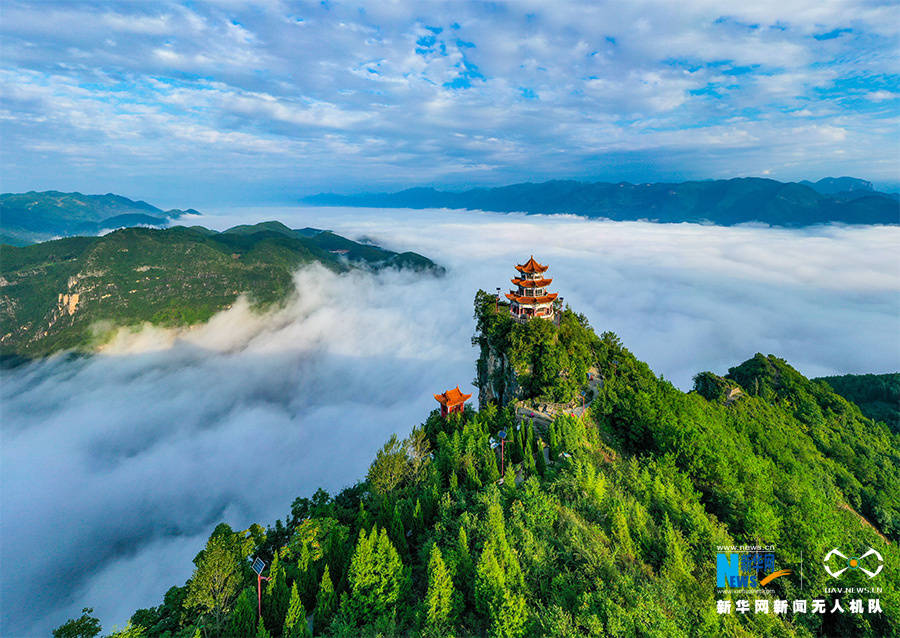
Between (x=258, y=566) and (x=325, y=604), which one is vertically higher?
(x=258, y=566)

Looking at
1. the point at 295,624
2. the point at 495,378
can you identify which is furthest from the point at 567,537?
the point at 495,378

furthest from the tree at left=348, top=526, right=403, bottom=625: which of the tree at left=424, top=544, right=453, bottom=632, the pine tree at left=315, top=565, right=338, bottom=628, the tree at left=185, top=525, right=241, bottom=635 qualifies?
the tree at left=185, top=525, right=241, bottom=635

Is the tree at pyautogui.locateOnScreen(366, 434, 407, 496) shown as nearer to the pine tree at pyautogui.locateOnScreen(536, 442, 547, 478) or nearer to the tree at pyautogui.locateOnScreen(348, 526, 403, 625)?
the tree at pyautogui.locateOnScreen(348, 526, 403, 625)

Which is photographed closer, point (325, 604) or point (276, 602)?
point (325, 604)

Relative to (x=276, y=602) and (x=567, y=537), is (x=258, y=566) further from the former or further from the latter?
(x=567, y=537)

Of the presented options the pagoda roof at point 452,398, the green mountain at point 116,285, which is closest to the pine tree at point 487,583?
the pagoda roof at point 452,398

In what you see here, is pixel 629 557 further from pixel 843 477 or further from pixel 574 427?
pixel 843 477

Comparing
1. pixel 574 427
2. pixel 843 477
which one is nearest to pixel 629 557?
pixel 574 427
